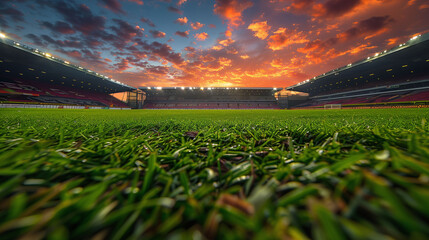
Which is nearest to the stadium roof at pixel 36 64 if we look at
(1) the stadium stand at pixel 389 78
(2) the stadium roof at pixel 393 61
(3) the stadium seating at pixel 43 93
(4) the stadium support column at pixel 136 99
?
(3) the stadium seating at pixel 43 93

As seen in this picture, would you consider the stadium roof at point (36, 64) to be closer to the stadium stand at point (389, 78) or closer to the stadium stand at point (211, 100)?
the stadium stand at point (211, 100)

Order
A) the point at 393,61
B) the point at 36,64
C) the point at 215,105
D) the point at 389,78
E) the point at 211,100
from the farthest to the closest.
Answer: the point at 211,100
the point at 215,105
the point at 389,78
the point at 36,64
the point at 393,61

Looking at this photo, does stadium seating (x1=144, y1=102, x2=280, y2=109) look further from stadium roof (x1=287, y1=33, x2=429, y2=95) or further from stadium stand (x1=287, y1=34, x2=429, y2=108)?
stadium roof (x1=287, y1=33, x2=429, y2=95)

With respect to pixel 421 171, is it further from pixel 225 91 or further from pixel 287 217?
pixel 225 91

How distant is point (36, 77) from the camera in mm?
21672

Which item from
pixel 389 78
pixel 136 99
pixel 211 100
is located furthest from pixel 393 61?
pixel 136 99

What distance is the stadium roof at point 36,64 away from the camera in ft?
43.6

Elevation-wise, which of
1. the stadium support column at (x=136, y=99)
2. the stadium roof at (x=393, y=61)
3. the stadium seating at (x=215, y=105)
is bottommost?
the stadium seating at (x=215, y=105)

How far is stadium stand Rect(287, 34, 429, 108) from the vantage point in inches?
537

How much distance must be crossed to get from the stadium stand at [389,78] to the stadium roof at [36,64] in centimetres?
3177

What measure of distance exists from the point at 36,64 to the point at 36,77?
8.04 meters

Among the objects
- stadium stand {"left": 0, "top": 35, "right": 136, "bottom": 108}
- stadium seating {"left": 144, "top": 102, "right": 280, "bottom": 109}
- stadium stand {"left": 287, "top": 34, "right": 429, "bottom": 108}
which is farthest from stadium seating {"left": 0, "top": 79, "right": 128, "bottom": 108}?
stadium stand {"left": 287, "top": 34, "right": 429, "bottom": 108}

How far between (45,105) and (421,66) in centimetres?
4353

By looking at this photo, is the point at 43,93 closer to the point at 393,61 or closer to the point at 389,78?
the point at 393,61
